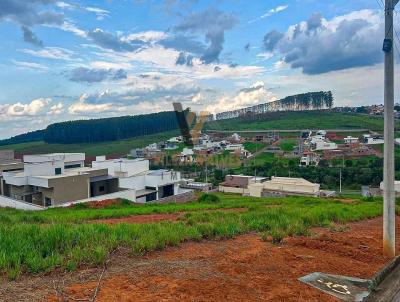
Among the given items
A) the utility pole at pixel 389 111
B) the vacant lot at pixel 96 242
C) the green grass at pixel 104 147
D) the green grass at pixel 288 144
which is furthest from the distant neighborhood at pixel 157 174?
the utility pole at pixel 389 111

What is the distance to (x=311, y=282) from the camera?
479cm

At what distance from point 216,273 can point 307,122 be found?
96528 millimetres

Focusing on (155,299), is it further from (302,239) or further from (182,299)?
(302,239)

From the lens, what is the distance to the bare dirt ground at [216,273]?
4.00 metres

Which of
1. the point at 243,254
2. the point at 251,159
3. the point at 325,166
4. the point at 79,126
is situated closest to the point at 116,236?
the point at 243,254

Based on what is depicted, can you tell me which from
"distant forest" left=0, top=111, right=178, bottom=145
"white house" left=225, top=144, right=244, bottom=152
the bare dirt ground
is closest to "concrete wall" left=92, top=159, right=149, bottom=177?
"white house" left=225, top=144, right=244, bottom=152

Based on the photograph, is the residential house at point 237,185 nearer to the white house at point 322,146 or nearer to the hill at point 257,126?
the white house at point 322,146

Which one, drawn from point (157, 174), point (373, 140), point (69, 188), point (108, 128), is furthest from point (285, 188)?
point (108, 128)

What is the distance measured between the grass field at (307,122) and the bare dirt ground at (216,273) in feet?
276

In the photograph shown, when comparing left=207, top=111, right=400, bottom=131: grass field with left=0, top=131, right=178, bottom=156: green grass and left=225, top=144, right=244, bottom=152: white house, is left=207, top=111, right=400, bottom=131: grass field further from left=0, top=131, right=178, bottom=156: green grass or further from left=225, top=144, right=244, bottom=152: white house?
left=225, top=144, right=244, bottom=152: white house

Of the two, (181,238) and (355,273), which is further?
(181,238)

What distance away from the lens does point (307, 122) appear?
315 feet

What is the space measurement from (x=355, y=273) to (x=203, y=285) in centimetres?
263

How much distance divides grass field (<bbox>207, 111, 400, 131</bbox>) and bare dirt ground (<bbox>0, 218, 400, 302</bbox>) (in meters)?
84.2
